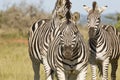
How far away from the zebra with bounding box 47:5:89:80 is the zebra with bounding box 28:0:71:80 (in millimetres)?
996

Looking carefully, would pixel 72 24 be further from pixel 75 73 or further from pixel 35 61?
pixel 35 61

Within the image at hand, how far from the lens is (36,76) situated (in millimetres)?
9266

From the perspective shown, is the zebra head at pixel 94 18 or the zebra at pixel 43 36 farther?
the zebra head at pixel 94 18

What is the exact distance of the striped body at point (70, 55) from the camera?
6047 mm

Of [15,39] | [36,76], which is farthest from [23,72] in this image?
[15,39]

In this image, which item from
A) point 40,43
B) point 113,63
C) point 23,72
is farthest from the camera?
point 23,72

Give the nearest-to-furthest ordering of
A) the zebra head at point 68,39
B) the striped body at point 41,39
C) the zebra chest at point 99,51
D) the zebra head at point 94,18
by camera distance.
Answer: the zebra head at point 68,39 → the striped body at point 41,39 → the zebra head at point 94,18 → the zebra chest at point 99,51

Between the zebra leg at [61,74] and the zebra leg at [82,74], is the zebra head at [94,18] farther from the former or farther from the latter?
the zebra leg at [61,74]

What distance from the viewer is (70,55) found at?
6066mm

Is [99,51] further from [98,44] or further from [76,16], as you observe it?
[76,16]

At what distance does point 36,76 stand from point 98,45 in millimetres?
1625

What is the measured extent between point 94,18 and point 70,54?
2592 millimetres

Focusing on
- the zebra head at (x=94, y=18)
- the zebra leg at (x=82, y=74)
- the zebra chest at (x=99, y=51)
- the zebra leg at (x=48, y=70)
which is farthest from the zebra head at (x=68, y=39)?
the zebra chest at (x=99, y=51)

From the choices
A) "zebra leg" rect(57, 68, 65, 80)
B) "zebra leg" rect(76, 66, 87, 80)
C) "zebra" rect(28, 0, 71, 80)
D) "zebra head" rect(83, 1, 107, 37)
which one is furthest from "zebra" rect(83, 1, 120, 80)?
"zebra leg" rect(57, 68, 65, 80)
